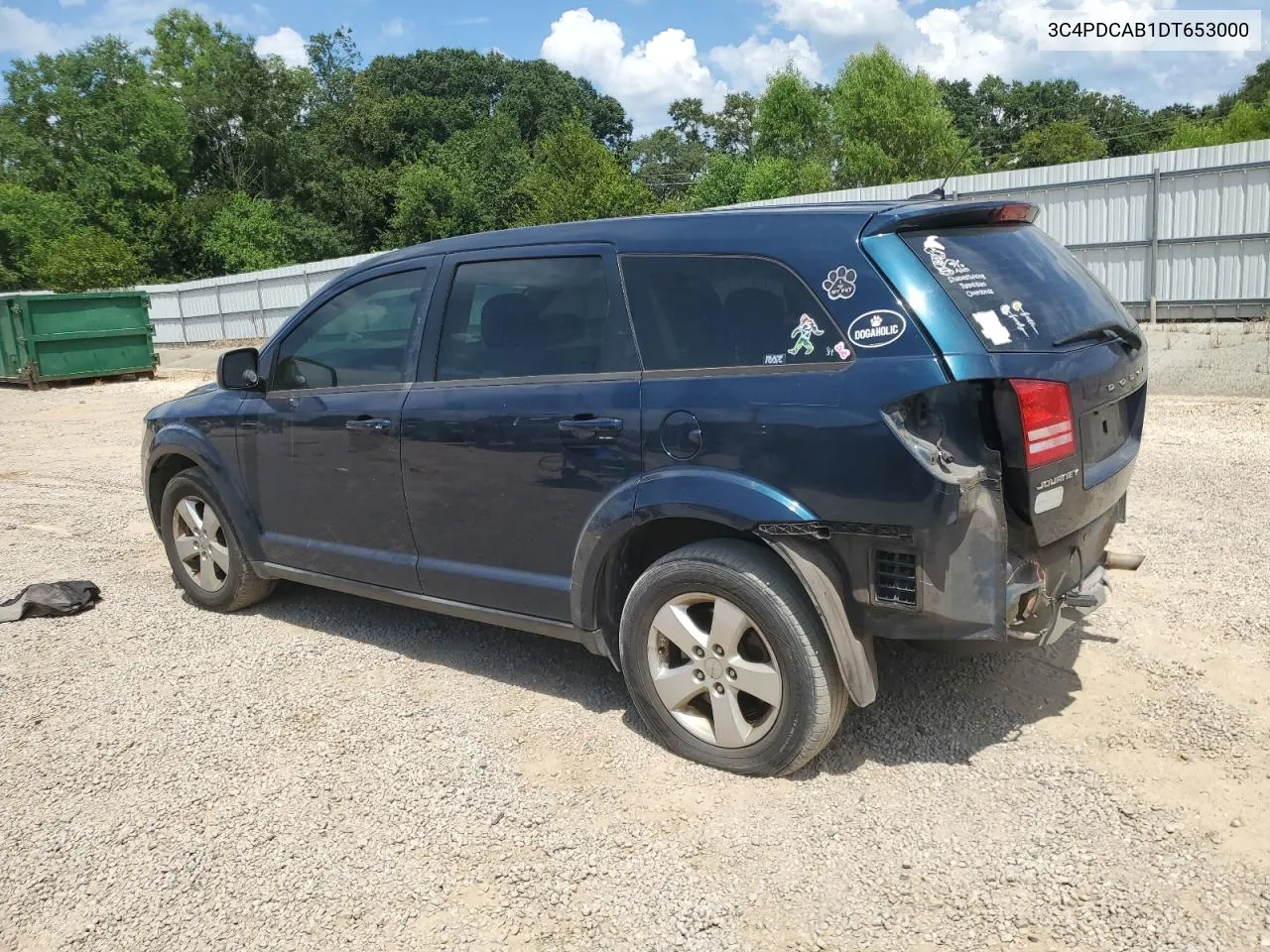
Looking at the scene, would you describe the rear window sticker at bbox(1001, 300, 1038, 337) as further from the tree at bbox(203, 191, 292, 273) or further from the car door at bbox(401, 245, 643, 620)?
the tree at bbox(203, 191, 292, 273)

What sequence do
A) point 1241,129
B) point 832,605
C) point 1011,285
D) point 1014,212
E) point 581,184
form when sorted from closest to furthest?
point 832,605 < point 1011,285 < point 1014,212 < point 581,184 < point 1241,129

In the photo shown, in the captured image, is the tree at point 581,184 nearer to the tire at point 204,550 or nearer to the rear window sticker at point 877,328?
the tire at point 204,550

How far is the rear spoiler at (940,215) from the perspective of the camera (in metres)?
3.21

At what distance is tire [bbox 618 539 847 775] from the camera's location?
3.23 metres

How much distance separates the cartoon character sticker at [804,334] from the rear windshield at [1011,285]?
1.26ft

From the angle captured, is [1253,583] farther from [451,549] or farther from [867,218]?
[451,549]

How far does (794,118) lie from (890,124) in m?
6.83

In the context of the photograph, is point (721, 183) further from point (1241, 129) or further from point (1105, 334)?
point (1105, 334)

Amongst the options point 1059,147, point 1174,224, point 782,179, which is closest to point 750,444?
point 1174,224

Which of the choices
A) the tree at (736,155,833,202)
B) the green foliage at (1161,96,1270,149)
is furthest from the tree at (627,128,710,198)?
the green foliage at (1161,96,1270,149)

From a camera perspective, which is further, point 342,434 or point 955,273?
point 342,434

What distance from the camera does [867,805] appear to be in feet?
10.7

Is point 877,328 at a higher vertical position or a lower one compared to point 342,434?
higher

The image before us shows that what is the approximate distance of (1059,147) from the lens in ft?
196
